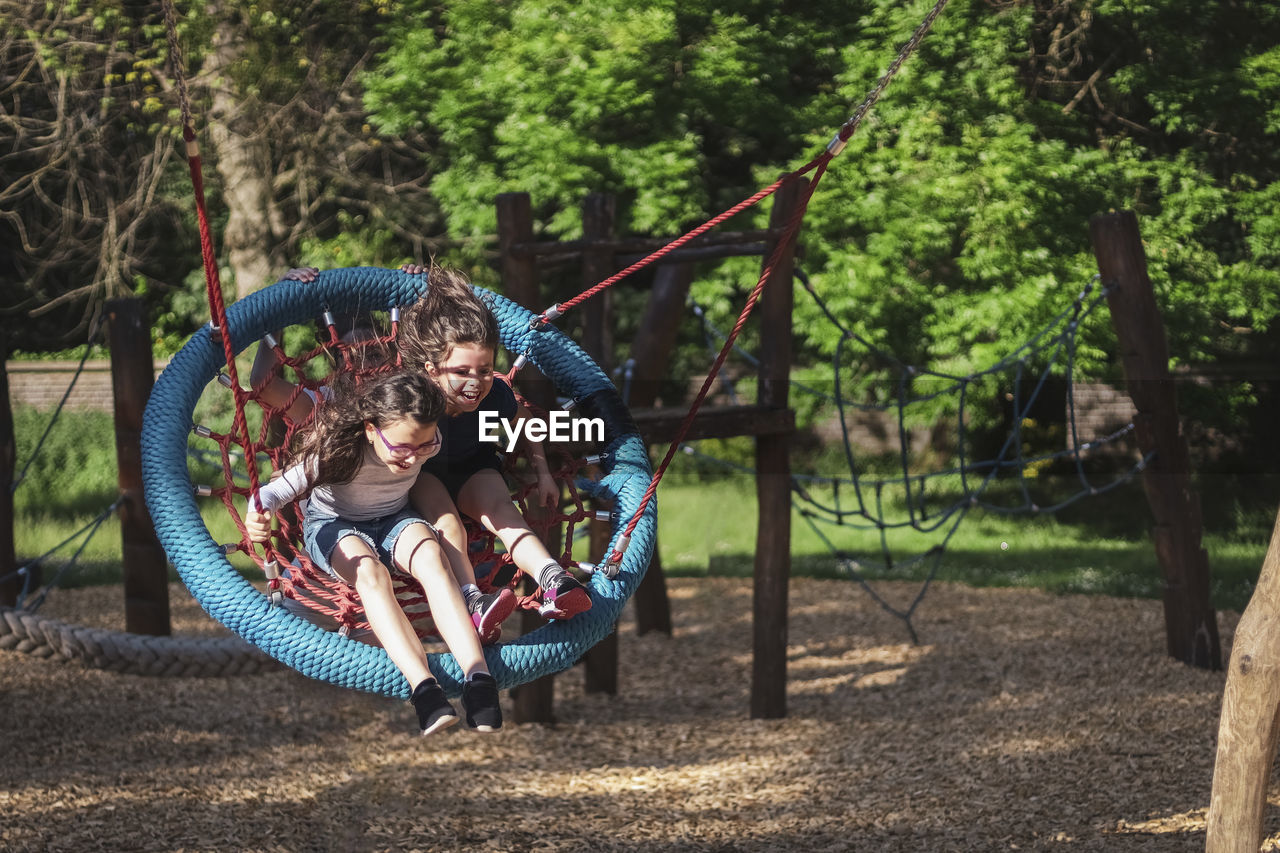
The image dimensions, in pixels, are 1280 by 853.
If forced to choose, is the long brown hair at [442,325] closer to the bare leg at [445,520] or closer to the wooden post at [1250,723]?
the bare leg at [445,520]

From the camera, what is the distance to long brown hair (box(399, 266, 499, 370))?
250cm

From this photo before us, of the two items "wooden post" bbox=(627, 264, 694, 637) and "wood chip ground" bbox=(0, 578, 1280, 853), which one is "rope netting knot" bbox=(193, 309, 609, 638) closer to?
"wood chip ground" bbox=(0, 578, 1280, 853)

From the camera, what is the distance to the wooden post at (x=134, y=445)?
455 centimetres

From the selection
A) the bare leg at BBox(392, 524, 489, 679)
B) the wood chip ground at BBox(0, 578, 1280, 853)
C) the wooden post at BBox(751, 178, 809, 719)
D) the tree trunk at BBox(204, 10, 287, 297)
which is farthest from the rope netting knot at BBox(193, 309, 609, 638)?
the tree trunk at BBox(204, 10, 287, 297)

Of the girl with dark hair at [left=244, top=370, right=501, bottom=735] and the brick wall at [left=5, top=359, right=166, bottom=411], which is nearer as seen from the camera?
the girl with dark hair at [left=244, top=370, right=501, bottom=735]

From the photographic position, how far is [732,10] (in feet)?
32.0

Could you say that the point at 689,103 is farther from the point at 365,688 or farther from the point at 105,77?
the point at 365,688

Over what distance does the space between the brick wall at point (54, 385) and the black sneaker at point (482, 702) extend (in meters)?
4.14

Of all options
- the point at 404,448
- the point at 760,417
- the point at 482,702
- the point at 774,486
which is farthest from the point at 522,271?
the point at 482,702

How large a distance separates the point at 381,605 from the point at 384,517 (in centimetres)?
23

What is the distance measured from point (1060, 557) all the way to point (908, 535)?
104cm

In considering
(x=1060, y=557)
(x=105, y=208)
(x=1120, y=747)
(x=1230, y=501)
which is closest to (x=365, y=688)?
(x=1120, y=747)

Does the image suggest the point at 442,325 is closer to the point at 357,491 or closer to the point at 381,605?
the point at 357,491

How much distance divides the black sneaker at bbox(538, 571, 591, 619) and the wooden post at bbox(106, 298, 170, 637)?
2612 mm
